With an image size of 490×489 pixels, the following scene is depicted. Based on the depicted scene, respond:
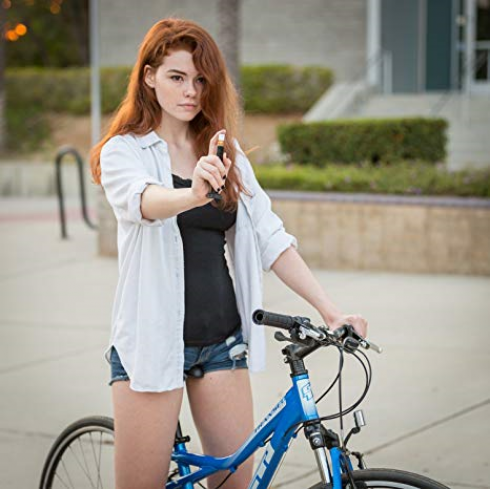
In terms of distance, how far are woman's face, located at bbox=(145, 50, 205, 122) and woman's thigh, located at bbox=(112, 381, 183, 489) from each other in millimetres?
801

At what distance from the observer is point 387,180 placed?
10562 mm

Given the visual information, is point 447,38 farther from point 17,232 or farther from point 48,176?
point 17,232

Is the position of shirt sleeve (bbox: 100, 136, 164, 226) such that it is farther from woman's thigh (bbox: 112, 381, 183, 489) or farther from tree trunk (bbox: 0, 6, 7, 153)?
tree trunk (bbox: 0, 6, 7, 153)

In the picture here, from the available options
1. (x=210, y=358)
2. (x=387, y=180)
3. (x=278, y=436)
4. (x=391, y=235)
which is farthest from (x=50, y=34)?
(x=278, y=436)

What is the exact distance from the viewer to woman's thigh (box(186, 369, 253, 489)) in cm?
316

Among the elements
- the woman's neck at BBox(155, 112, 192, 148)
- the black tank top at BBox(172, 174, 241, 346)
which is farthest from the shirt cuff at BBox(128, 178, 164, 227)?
the woman's neck at BBox(155, 112, 192, 148)

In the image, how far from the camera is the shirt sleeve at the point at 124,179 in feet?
9.62

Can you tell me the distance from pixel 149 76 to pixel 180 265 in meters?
0.57

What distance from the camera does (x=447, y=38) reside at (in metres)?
19.4

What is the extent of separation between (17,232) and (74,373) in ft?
23.2

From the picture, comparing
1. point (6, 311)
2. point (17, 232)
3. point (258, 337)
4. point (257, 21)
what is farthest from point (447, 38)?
point (258, 337)

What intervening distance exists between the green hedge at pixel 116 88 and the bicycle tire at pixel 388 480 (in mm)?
17382

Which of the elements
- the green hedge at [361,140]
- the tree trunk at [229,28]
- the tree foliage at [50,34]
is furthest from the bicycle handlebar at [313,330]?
the tree foliage at [50,34]

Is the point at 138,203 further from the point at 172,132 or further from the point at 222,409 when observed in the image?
the point at 222,409
